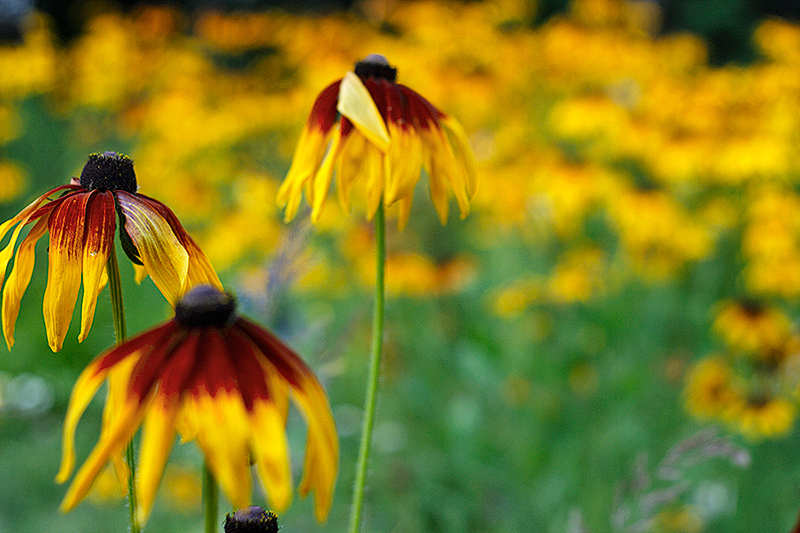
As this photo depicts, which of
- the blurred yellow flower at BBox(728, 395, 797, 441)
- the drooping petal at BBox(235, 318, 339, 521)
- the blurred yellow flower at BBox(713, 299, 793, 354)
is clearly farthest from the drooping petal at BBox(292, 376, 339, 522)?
the blurred yellow flower at BBox(713, 299, 793, 354)

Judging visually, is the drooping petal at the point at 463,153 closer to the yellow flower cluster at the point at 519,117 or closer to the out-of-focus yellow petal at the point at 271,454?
the out-of-focus yellow petal at the point at 271,454

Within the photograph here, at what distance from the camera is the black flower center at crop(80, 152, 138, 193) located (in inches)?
22.1

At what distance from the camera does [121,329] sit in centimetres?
50

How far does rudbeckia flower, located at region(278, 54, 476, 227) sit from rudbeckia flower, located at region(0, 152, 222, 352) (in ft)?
0.43

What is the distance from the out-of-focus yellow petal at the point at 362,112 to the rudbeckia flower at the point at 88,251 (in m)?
0.16

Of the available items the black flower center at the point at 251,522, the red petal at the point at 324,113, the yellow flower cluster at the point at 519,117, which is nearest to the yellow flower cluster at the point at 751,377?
the yellow flower cluster at the point at 519,117

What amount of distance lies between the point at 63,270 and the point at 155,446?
0.75 feet

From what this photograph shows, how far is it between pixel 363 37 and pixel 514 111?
1293 mm

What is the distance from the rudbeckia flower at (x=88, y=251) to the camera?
51 cm

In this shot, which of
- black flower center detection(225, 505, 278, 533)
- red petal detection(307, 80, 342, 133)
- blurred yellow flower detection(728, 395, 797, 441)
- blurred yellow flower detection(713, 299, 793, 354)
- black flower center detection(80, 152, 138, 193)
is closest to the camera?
black flower center detection(225, 505, 278, 533)

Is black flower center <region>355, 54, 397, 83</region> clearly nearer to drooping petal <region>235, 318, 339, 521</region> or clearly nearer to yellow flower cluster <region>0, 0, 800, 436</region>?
drooping petal <region>235, 318, 339, 521</region>

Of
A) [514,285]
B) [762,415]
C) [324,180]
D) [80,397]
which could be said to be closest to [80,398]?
[80,397]

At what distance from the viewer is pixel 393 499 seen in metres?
1.92

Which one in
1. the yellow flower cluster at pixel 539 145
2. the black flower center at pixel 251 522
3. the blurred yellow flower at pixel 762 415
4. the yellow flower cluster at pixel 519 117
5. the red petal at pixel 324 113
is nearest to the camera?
the black flower center at pixel 251 522
